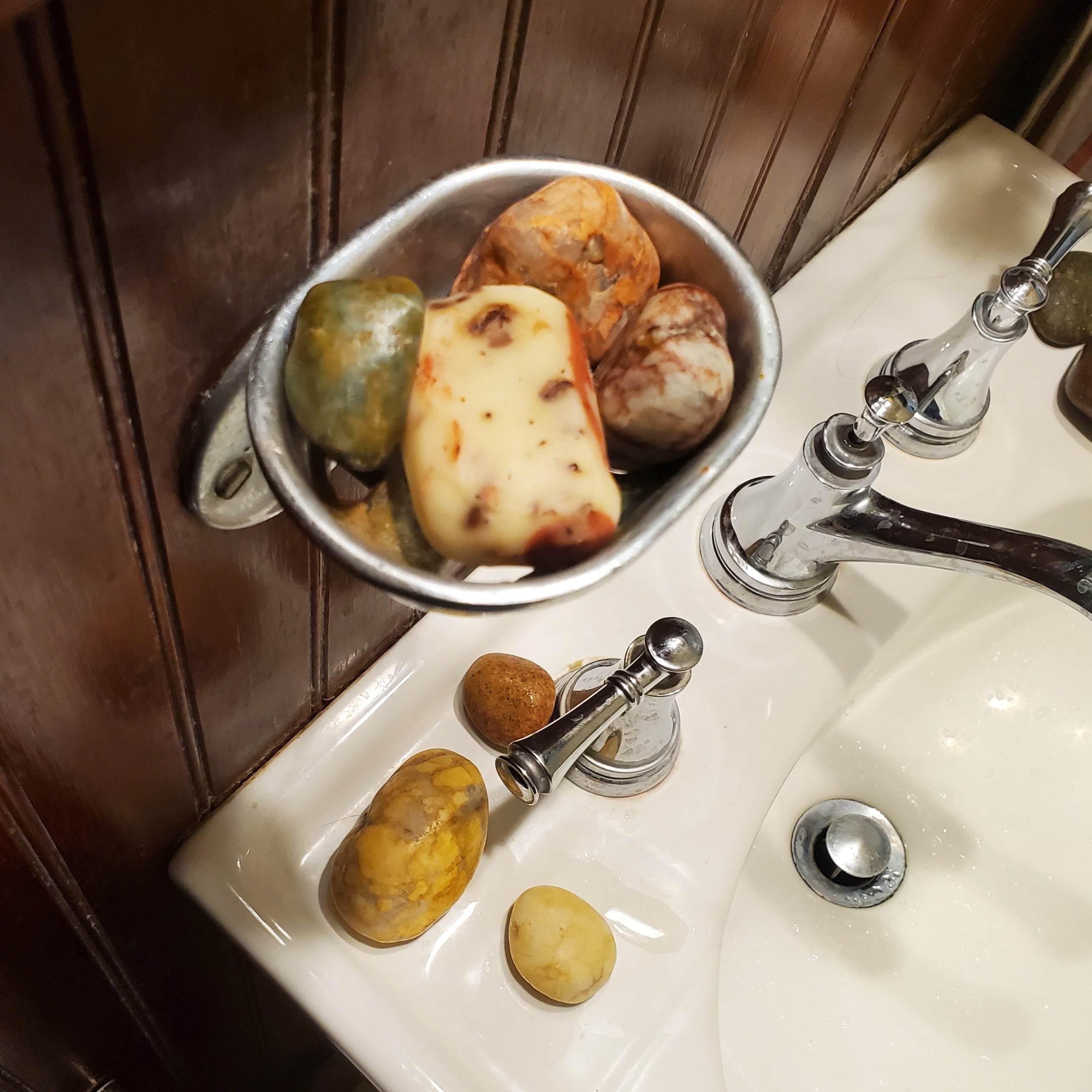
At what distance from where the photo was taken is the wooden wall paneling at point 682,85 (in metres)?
0.36

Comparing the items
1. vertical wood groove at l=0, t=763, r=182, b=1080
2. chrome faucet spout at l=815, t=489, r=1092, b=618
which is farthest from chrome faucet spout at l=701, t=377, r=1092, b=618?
vertical wood groove at l=0, t=763, r=182, b=1080

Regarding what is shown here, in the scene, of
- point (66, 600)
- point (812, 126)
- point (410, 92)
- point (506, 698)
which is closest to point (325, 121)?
point (410, 92)

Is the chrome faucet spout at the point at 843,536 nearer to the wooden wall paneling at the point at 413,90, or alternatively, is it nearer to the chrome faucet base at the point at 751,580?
the chrome faucet base at the point at 751,580

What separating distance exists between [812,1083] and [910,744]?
21 centimetres

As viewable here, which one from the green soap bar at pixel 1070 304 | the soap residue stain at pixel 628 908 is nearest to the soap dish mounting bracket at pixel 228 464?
the soap residue stain at pixel 628 908

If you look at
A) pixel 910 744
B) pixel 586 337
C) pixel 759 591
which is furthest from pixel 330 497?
pixel 910 744

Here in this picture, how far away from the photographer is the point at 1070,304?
2.15ft

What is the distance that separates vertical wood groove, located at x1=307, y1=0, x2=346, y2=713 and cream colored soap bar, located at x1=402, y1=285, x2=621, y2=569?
41 millimetres

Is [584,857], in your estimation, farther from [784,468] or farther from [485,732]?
[784,468]

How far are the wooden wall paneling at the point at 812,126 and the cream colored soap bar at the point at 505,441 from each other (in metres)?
0.34

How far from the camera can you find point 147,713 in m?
0.34

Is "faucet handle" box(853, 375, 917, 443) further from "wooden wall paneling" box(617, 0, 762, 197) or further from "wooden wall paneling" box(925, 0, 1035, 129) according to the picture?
"wooden wall paneling" box(925, 0, 1035, 129)

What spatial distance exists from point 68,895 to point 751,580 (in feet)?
1.12

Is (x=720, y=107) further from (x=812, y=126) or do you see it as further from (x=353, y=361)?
(x=353, y=361)
